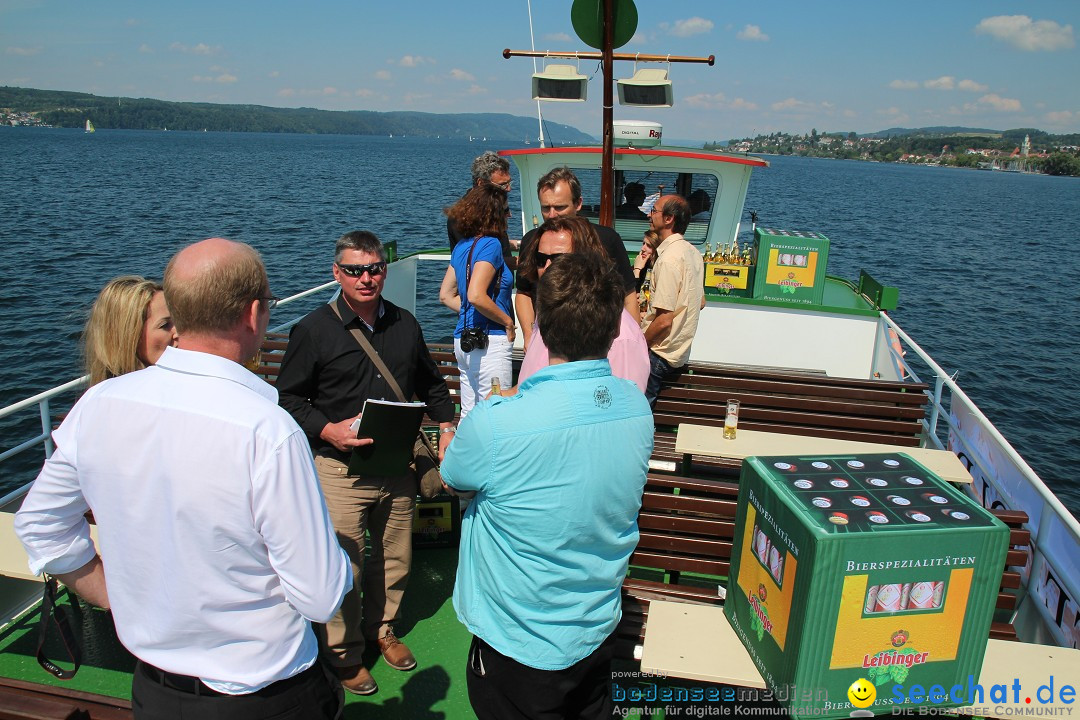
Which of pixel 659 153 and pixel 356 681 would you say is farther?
pixel 659 153

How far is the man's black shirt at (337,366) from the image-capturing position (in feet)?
10.6

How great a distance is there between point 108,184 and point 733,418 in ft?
187

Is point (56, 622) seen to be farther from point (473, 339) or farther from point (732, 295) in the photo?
point (732, 295)

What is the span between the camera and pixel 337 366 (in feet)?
10.7

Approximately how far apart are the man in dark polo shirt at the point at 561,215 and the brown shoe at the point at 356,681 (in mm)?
1768

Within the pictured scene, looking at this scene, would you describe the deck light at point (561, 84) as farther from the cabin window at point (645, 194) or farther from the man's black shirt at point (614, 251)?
the man's black shirt at point (614, 251)

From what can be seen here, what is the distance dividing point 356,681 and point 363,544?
640 millimetres

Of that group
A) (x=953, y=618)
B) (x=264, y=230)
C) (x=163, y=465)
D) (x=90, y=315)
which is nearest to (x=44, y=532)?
(x=163, y=465)

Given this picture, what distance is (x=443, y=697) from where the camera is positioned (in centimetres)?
345

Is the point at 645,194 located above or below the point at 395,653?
above

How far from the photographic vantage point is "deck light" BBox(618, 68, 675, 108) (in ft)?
24.8

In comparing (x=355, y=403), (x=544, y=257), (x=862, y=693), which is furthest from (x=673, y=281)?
(x=862, y=693)

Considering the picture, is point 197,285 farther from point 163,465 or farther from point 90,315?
point 90,315

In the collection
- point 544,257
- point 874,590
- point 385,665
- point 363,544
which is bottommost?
point 385,665
